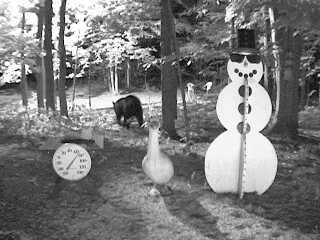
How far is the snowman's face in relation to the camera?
690 centimetres

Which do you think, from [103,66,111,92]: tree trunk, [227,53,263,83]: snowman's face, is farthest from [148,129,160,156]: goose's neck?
[103,66,111,92]: tree trunk

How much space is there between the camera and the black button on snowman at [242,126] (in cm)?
695

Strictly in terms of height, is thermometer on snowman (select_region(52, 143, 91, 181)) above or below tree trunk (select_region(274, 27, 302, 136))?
below

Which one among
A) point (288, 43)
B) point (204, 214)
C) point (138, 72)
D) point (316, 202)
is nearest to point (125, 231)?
point (204, 214)

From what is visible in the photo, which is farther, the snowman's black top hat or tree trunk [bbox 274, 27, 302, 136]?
tree trunk [bbox 274, 27, 302, 136]

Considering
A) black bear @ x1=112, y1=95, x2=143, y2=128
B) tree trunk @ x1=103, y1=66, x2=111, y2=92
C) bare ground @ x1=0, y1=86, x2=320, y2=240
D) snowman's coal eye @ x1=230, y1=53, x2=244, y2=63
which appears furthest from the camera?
tree trunk @ x1=103, y1=66, x2=111, y2=92

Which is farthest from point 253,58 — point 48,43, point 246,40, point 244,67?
point 48,43

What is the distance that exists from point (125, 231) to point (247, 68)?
10.1 feet

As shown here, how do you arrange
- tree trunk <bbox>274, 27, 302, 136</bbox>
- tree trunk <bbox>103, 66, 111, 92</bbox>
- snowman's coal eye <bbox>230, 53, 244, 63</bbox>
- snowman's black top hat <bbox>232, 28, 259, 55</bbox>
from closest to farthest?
snowman's coal eye <bbox>230, 53, 244, 63</bbox> < snowman's black top hat <bbox>232, 28, 259, 55</bbox> < tree trunk <bbox>274, 27, 302, 136</bbox> < tree trunk <bbox>103, 66, 111, 92</bbox>

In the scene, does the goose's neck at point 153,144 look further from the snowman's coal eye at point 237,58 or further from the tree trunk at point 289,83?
the tree trunk at point 289,83

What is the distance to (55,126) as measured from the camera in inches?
468

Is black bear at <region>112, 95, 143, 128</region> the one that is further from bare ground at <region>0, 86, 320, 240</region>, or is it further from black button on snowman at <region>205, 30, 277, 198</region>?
black button on snowman at <region>205, 30, 277, 198</region>

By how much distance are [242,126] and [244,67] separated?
2.98 feet

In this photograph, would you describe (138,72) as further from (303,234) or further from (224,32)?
(303,234)
